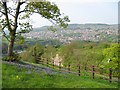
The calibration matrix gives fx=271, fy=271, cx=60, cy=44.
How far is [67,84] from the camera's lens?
17172mm

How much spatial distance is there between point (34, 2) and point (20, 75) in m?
12.5

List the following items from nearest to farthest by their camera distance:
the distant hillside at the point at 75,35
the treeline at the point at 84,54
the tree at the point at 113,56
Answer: the tree at the point at 113,56 < the treeline at the point at 84,54 < the distant hillside at the point at 75,35

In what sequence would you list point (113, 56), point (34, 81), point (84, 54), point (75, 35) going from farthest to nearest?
1. point (75, 35)
2. point (84, 54)
3. point (113, 56)
4. point (34, 81)

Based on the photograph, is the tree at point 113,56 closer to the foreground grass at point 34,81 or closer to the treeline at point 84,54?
the treeline at point 84,54

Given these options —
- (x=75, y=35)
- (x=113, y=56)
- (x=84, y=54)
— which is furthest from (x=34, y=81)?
(x=75, y=35)

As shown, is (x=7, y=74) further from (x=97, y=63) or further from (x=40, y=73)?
(x=97, y=63)

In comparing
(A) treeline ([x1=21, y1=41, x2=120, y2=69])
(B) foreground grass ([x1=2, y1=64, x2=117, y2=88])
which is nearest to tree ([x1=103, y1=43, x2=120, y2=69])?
(A) treeline ([x1=21, y1=41, x2=120, y2=69])

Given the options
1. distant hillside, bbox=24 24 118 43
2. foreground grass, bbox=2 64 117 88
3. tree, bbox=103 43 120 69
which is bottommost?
foreground grass, bbox=2 64 117 88

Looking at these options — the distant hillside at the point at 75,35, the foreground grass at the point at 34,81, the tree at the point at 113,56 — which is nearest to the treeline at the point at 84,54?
the tree at the point at 113,56

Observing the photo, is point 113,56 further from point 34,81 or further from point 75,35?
point 75,35

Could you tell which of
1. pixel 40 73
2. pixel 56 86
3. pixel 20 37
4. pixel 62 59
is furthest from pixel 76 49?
pixel 56 86

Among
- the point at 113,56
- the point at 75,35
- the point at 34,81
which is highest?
the point at 75,35

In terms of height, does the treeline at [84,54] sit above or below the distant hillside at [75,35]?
below

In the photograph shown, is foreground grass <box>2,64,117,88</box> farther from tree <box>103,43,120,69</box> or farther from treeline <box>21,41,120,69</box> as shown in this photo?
treeline <box>21,41,120,69</box>
